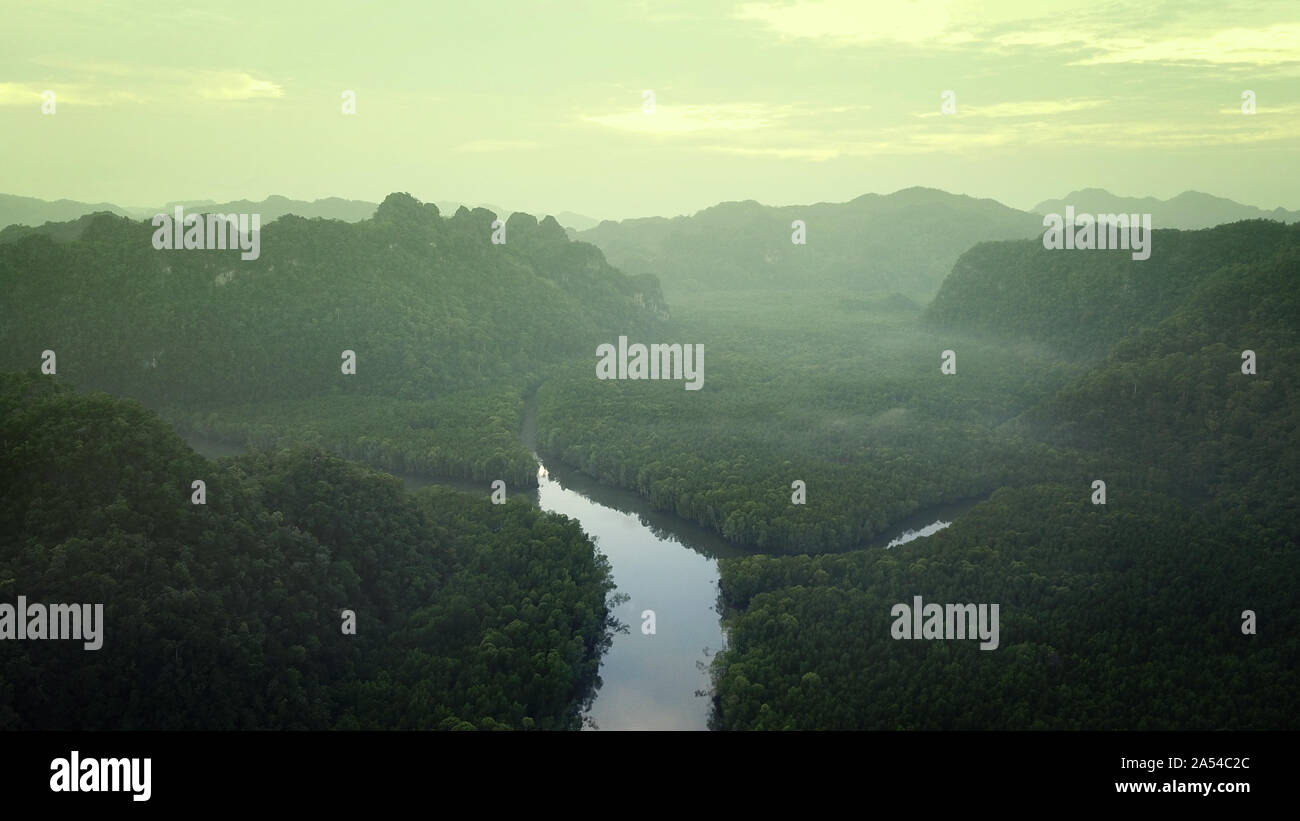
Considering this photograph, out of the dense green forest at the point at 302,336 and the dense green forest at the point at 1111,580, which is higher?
the dense green forest at the point at 302,336

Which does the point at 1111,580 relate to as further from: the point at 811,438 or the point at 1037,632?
the point at 811,438

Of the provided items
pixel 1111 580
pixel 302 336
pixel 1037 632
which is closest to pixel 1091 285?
pixel 1111 580

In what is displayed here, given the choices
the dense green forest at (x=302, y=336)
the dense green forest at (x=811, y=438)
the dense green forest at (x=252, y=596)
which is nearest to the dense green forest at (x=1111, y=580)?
the dense green forest at (x=811, y=438)

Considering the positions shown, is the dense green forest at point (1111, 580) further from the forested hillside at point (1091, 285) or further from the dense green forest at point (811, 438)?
the forested hillside at point (1091, 285)

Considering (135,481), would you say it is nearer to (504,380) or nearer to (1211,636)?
(1211,636)

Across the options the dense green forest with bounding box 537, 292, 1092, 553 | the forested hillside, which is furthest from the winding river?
the forested hillside

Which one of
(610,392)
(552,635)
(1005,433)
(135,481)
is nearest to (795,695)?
(552,635)

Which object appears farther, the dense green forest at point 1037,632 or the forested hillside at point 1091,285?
the forested hillside at point 1091,285
